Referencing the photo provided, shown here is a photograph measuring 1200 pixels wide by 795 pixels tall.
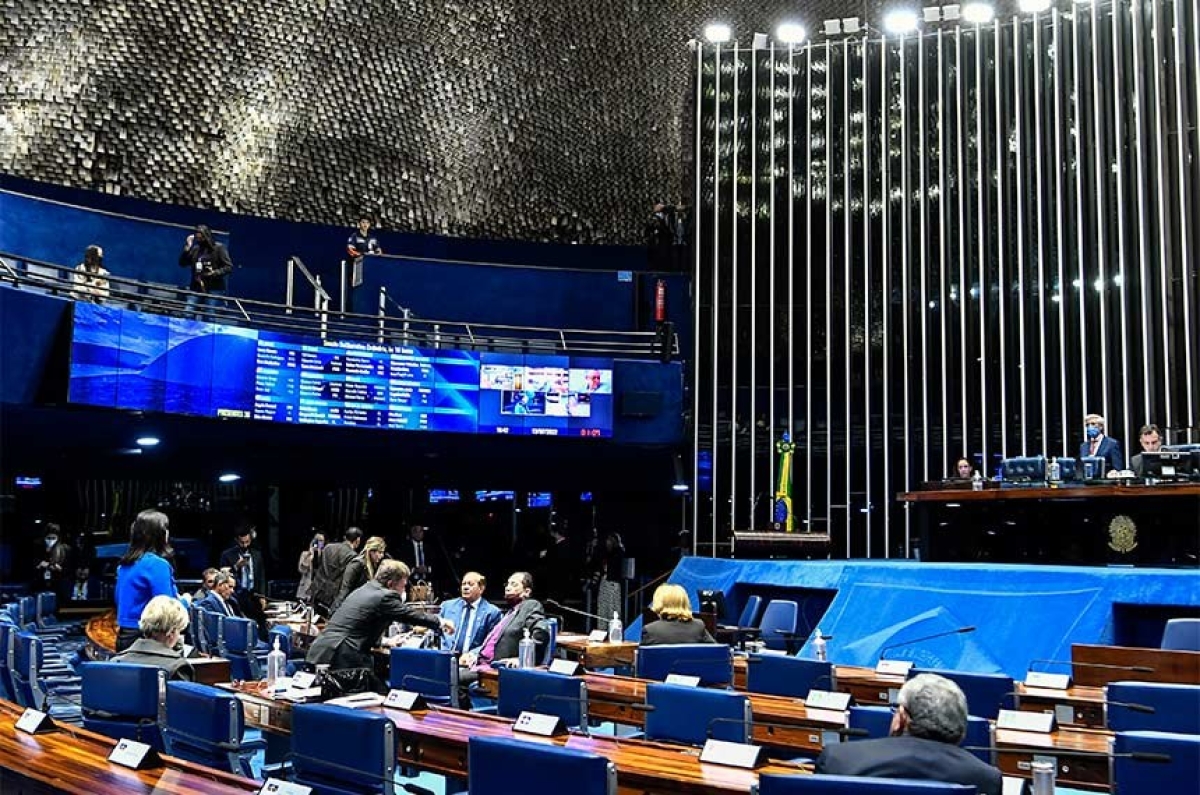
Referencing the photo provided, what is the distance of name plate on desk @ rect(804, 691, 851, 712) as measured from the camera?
4891 millimetres

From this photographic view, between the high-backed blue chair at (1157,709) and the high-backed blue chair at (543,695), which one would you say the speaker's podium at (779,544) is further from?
the high-backed blue chair at (1157,709)

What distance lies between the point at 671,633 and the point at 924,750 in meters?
3.85

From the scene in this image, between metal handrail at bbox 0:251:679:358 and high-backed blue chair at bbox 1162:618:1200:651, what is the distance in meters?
9.21

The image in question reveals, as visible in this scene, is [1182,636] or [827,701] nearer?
[827,701]

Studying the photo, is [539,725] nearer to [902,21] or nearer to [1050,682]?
[1050,682]

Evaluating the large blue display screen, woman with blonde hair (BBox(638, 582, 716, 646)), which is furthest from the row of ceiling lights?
woman with blonde hair (BBox(638, 582, 716, 646))

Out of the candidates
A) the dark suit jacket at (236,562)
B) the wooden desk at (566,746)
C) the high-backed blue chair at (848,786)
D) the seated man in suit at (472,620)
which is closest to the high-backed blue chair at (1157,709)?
the wooden desk at (566,746)

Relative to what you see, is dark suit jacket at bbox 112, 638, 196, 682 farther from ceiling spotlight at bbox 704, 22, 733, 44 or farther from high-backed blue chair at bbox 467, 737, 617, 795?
ceiling spotlight at bbox 704, 22, 733, 44

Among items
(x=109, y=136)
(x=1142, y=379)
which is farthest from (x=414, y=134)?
(x=1142, y=379)

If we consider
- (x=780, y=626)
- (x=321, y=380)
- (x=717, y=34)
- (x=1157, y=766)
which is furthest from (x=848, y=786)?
(x=717, y=34)

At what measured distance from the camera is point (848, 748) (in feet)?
10.0

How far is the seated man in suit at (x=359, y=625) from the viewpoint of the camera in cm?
607

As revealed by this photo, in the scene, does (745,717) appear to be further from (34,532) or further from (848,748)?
(34,532)

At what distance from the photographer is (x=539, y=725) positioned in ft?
13.7
